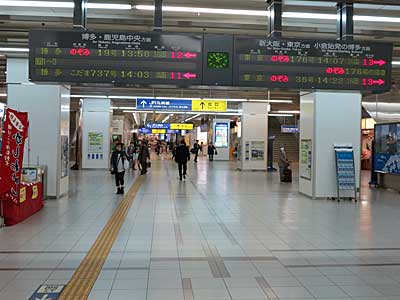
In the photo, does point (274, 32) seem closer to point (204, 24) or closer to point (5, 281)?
point (204, 24)

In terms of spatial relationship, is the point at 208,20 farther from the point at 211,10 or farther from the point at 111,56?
the point at 111,56

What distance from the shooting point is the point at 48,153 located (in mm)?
10875

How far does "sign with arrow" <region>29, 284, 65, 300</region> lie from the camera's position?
4.19 m

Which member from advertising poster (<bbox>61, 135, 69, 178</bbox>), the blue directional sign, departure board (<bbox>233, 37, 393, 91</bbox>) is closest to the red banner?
advertising poster (<bbox>61, 135, 69, 178</bbox>)

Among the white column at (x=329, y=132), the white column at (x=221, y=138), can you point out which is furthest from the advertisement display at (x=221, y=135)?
the white column at (x=329, y=132)

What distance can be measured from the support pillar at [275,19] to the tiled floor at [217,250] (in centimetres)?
301

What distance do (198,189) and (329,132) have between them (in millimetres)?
4338

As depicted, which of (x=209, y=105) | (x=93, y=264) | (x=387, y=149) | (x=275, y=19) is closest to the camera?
(x=93, y=264)

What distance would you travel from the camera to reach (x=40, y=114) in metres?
10.9

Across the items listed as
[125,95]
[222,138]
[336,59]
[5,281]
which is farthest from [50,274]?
[222,138]

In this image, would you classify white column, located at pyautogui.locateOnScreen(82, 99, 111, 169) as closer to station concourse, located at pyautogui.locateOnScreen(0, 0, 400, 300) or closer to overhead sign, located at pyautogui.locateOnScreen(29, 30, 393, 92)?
station concourse, located at pyautogui.locateOnScreen(0, 0, 400, 300)

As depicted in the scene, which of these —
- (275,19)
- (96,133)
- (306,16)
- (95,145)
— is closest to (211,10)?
(306,16)

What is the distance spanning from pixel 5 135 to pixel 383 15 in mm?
7309

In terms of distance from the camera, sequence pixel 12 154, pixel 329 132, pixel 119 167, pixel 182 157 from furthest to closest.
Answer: pixel 182 157 → pixel 119 167 → pixel 329 132 → pixel 12 154
